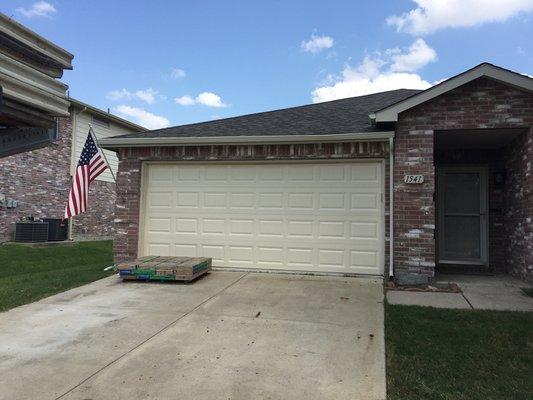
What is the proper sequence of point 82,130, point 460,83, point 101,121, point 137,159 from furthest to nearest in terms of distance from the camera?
1. point 101,121
2. point 82,130
3. point 137,159
4. point 460,83

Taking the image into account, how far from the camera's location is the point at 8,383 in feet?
13.2

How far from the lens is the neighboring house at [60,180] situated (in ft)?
51.6

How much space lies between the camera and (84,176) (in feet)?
31.2

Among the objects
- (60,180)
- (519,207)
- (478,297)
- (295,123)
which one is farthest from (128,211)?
(60,180)

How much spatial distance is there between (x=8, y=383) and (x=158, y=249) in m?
5.90

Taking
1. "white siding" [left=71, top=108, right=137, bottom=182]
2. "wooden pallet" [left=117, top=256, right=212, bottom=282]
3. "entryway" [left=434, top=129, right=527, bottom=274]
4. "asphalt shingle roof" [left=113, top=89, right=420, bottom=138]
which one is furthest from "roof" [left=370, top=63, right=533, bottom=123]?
"white siding" [left=71, top=108, right=137, bottom=182]

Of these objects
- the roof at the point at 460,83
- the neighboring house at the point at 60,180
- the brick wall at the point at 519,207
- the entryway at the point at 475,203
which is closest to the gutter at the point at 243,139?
the roof at the point at 460,83

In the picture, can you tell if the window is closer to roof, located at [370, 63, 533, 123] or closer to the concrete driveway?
the concrete driveway

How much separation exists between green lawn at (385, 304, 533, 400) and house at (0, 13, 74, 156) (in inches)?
127

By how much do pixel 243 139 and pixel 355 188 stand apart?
2398mm

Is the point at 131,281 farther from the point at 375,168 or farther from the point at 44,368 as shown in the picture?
the point at 375,168

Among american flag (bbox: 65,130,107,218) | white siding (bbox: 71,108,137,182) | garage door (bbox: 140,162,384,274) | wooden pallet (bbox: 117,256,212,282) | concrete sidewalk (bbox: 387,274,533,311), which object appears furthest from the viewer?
white siding (bbox: 71,108,137,182)

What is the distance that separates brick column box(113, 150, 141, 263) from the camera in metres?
9.79

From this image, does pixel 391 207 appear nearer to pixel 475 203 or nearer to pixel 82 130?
pixel 475 203
